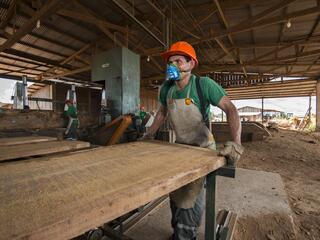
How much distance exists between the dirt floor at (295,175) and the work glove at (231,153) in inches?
46.8

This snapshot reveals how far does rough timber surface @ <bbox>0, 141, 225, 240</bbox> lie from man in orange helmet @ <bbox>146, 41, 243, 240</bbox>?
37 cm

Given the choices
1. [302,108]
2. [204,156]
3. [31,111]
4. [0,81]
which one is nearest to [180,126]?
[204,156]

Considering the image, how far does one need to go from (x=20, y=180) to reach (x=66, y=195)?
289 millimetres

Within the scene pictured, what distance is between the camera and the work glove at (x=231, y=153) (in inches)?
46.1

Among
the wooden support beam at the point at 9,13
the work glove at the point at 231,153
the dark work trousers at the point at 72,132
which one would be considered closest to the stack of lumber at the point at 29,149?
the work glove at the point at 231,153

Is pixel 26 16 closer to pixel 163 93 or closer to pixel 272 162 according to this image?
pixel 163 93

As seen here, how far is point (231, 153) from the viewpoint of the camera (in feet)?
3.84

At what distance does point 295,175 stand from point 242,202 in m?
2.26

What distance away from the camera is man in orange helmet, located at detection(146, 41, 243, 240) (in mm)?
1357

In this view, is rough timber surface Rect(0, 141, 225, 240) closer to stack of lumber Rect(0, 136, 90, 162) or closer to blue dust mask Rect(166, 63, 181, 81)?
stack of lumber Rect(0, 136, 90, 162)

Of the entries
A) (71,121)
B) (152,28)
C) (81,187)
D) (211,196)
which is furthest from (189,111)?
(152,28)

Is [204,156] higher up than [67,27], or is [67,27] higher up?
[67,27]

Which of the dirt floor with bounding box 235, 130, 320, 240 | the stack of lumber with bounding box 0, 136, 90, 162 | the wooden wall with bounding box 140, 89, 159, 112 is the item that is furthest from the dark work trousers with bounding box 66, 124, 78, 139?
the wooden wall with bounding box 140, 89, 159, 112

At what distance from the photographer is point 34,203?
59 cm
